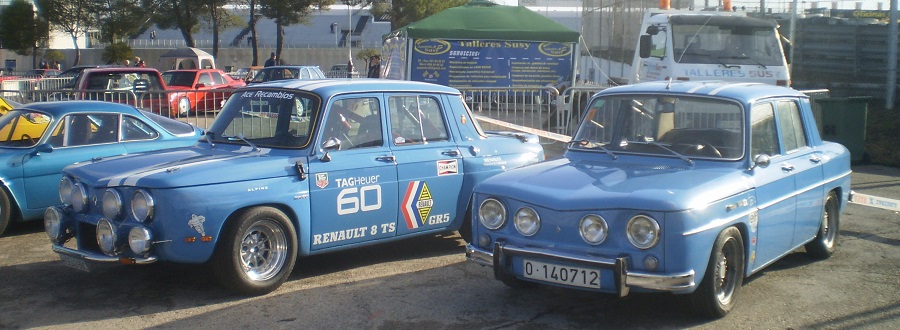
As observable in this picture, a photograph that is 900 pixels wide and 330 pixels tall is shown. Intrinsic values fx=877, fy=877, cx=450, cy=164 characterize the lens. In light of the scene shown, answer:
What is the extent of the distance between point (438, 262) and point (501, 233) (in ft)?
5.97

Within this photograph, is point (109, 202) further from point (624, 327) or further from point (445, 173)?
point (624, 327)

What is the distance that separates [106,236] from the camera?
6.13 metres

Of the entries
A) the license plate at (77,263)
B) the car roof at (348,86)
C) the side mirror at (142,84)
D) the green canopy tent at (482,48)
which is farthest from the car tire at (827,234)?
the side mirror at (142,84)

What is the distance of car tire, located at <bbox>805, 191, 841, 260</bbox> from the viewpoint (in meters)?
7.43

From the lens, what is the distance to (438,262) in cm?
761

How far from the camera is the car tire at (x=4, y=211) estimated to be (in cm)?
824

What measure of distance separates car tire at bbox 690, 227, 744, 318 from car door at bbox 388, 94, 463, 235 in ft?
8.33

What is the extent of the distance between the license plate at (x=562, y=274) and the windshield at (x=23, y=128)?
5.45 meters

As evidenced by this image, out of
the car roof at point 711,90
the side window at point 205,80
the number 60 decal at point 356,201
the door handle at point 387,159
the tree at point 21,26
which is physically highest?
the tree at point 21,26

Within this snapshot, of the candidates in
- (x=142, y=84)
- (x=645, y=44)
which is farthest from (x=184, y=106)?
(x=645, y=44)

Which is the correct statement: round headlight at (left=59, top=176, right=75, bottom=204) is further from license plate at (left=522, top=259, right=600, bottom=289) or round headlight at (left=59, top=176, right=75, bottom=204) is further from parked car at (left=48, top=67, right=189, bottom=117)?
parked car at (left=48, top=67, right=189, bottom=117)

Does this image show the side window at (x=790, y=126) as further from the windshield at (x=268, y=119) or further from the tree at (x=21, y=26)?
the tree at (x=21, y=26)

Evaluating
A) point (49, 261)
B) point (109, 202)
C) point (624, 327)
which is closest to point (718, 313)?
point (624, 327)

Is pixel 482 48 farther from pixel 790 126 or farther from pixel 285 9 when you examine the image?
pixel 285 9
